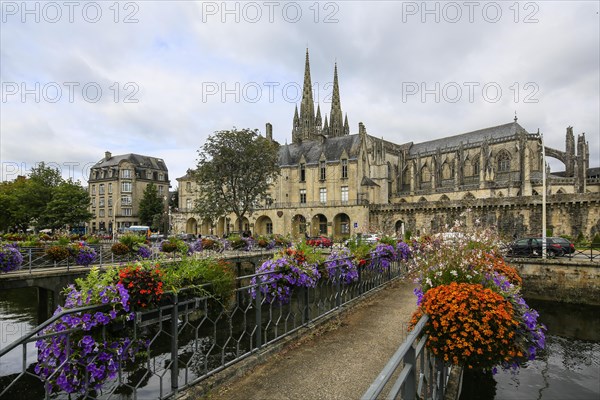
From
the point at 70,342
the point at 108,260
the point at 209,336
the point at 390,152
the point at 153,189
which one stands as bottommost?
the point at 209,336

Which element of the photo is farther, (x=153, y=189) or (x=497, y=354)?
(x=153, y=189)

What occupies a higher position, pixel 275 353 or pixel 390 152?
pixel 390 152

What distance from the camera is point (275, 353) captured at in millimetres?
5867

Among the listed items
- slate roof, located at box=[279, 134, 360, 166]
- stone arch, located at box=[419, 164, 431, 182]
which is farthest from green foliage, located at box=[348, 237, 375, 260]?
stone arch, located at box=[419, 164, 431, 182]

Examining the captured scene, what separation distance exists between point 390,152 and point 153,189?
142 feet

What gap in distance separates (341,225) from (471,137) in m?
30.2

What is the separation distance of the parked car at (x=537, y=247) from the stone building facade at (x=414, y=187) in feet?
53.1

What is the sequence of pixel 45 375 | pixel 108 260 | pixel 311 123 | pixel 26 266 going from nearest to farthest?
pixel 45 375 < pixel 26 266 < pixel 108 260 < pixel 311 123

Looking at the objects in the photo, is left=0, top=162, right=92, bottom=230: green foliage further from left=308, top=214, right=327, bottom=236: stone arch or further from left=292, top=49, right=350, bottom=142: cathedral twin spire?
left=292, top=49, right=350, bottom=142: cathedral twin spire

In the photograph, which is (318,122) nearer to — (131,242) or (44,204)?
(44,204)

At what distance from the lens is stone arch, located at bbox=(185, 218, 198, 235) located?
59688mm

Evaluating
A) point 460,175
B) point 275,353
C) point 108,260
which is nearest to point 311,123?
point 460,175

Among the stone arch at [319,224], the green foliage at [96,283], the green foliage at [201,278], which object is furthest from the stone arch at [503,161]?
the green foliage at [96,283]

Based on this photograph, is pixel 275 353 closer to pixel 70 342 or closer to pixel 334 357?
pixel 334 357
